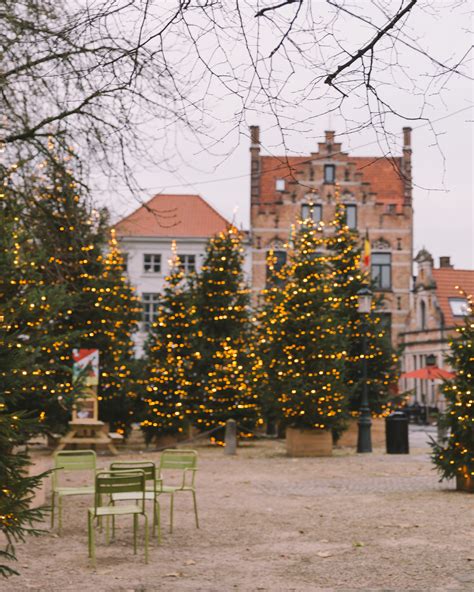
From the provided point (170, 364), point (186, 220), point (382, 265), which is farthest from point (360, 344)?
point (186, 220)

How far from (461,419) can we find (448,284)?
38.5m

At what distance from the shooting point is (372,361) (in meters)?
27.8

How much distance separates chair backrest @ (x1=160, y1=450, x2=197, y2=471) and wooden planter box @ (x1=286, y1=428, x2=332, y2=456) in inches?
431

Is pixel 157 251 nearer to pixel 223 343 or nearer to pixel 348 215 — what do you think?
pixel 348 215

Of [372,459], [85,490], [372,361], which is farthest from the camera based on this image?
[372,361]

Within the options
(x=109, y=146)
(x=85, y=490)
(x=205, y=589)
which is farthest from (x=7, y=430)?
(x=109, y=146)

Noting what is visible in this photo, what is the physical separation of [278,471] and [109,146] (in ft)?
32.8

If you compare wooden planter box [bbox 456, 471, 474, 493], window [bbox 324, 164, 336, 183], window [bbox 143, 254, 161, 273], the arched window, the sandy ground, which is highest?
window [bbox 324, 164, 336, 183]

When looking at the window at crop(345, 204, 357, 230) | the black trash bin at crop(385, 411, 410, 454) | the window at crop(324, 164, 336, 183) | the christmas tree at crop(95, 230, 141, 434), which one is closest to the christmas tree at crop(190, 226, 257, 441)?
the christmas tree at crop(95, 230, 141, 434)

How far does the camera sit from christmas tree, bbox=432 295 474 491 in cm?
1366

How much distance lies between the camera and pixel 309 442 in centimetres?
2241

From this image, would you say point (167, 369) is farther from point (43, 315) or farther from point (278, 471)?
point (43, 315)

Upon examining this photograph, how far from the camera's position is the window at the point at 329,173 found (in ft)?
160

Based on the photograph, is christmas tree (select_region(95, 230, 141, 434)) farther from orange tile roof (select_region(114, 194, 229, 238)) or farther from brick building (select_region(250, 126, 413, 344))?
orange tile roof (select_region(114, 194, 229, 238))
